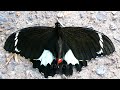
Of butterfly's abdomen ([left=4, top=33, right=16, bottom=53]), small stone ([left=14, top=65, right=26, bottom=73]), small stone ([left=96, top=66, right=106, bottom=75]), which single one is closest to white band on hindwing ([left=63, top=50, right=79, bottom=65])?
small stone ([left=96, top=66, right=106, bottom=75])

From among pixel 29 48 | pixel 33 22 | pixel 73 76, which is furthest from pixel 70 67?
pixel 33 22

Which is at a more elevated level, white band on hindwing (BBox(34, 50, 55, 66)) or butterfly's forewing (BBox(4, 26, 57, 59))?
butterfly's forewing (BBox(4, 26, 57, 59))

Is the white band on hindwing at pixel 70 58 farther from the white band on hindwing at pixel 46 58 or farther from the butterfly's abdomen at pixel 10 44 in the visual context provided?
the butterfly's abdomen at pixel 10 44

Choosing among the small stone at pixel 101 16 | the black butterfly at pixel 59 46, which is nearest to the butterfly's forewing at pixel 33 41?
the black butterfly at pixel 59 46

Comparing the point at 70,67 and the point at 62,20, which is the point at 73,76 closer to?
the point at 70,67

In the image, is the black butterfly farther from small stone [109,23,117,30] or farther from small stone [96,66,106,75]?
small stone [109,23,117,30]

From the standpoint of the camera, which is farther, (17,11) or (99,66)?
(17,11)

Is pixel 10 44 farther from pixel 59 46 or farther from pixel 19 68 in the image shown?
pixel 59 46
